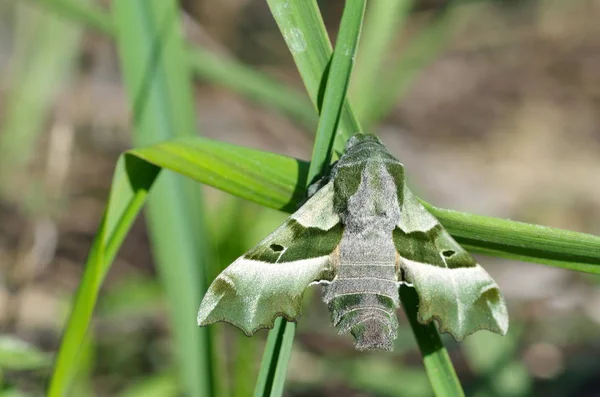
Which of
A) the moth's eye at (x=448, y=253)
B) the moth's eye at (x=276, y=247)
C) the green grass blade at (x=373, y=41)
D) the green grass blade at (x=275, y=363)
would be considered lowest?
the green grass blade at (x=275, y=363)

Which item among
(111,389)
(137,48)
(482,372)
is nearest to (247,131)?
(111,389)

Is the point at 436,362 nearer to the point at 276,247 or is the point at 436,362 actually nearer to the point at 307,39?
the point at 276,247

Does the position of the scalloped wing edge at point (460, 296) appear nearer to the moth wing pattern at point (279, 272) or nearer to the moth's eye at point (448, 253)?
the moth's eye at point (448, 253)

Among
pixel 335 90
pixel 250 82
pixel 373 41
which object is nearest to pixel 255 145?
pixel 250 82

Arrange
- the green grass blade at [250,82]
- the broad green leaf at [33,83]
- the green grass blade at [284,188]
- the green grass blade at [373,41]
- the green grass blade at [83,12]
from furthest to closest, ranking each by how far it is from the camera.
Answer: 1. the broad green leaf at [33,83]
2. the green grass blade at [250,82]
3. the green grass blade at [373,41]
4. the green grass blade at [83,12]
5. the green grass blade at [284,188]

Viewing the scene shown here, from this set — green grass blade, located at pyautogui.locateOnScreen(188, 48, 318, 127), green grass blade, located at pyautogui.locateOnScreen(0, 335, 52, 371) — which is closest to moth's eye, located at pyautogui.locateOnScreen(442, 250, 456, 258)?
green grass blade, located at pyautogui.locateOnScreen(0, 335, 52, 371)

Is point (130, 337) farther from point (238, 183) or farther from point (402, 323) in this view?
point (238, 183)

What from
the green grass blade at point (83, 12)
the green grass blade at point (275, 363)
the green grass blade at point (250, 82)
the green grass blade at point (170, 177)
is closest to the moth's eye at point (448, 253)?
the green grass blade at point (275, 363)
